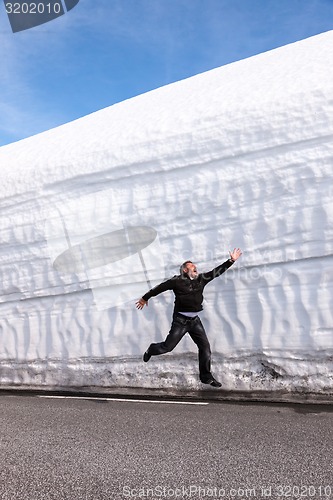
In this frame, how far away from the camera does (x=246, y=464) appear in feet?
12.9

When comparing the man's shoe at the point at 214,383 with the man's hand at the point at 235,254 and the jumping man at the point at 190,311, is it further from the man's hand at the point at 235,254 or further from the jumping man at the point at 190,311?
the man's hand at the point at 235,254

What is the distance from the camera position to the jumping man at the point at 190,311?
21.3 feet

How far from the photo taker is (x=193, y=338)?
21.8ft

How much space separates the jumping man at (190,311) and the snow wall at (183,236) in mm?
415

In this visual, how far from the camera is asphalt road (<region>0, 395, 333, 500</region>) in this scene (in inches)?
139

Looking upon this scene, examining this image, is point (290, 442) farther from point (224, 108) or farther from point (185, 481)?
point (224, 108)

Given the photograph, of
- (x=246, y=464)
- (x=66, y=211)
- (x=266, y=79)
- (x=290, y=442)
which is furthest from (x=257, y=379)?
(x=266, y=79)

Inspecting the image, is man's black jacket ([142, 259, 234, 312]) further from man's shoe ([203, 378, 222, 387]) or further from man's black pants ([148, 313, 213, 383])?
man's shoe ([203, 378, 222, 387])

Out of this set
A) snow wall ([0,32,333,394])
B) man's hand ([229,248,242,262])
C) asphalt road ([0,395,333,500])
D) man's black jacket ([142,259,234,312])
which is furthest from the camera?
snow wall ([0,32,333,394])

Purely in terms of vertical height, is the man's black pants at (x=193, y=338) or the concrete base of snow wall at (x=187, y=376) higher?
the man's black pants at (x=193, y=338)

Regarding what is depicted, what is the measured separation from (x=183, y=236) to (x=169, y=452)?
3.63 m

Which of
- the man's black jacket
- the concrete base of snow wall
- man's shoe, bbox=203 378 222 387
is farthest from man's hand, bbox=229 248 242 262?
man's shoe, bbox=203 378 222 387

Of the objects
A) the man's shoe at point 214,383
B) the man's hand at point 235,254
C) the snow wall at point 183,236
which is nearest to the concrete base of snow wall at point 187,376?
the snow wall at point 183,236

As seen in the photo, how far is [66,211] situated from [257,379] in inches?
157
